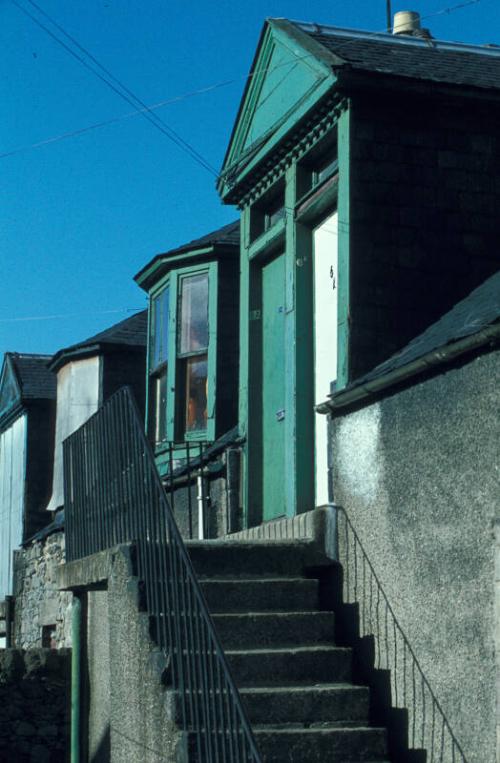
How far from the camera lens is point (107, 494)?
890 cm

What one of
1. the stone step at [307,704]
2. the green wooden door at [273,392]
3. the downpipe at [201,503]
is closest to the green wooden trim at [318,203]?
the green wooden door at [273,392]

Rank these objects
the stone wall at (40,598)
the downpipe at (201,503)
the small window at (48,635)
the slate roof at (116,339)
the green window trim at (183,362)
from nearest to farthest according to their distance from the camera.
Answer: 1. the downpipe at (201,503)
2. the green window trim at (183,362)
3. the stone wall at (40,598)
4. the small window at (48,635)
5. the slate roof at (116,339)

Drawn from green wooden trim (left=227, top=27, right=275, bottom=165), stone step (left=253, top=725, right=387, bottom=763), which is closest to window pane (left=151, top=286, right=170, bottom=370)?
green wooden trim (left=227, top=27, right=275, bottom=165)

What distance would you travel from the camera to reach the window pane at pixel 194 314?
1496 cm

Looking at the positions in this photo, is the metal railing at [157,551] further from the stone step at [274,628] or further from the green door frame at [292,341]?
the green door frame at [292,341]

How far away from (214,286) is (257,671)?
7883 mm

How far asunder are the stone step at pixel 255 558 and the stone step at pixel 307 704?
1.06 m

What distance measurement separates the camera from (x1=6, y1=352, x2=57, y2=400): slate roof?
2300 centimetres

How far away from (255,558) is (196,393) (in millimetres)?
6585

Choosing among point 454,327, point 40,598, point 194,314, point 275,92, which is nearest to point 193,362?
point 194,314

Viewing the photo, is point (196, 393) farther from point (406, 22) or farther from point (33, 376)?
point (33, 376)

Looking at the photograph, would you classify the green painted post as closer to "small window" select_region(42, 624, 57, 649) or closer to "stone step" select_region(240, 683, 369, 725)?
"stone step" select_region(240, 683, 369, 725)

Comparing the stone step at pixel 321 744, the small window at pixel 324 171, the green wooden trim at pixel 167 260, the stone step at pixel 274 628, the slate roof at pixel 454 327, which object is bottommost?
the stone step at pixel 321 744

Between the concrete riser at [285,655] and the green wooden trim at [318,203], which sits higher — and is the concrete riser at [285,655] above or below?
below
